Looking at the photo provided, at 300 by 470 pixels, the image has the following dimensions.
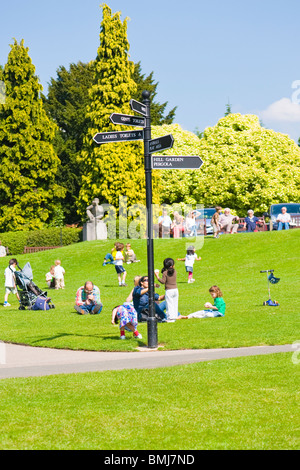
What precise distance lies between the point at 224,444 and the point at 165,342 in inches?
301

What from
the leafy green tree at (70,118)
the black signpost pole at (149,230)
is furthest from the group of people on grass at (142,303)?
the leafy green tree at (70,118)

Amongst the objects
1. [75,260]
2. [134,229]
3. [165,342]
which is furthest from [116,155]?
[165,342]

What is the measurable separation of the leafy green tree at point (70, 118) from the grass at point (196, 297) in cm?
2047

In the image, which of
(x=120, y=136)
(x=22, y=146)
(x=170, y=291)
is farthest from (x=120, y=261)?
(x=22, y=146)

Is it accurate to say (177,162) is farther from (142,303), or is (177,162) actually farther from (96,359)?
(142,303)

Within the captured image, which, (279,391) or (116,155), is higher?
(116,155)

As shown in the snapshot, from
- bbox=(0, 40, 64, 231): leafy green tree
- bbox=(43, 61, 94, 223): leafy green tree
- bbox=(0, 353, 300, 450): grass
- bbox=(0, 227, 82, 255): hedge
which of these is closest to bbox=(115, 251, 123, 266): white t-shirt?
bbox=(0, 353, 300, 450): grass

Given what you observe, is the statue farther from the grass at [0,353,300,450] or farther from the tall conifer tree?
the grass at [0,353,300,450]

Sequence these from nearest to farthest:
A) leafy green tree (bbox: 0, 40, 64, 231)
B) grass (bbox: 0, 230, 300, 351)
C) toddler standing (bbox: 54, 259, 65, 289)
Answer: grass (bbox: 0, 230, 300, 351) → toddler standing (bbox: 54, 259, 65, 289) → leafy green tree (bbox: 0, 40, 64, 231)

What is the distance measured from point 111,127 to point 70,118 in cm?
1142

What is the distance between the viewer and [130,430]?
7215 mm

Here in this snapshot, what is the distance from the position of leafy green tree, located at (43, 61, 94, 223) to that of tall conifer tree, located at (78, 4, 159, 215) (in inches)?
226

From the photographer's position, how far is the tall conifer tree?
5412 cm

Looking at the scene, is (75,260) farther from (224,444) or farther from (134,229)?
(224,444)
